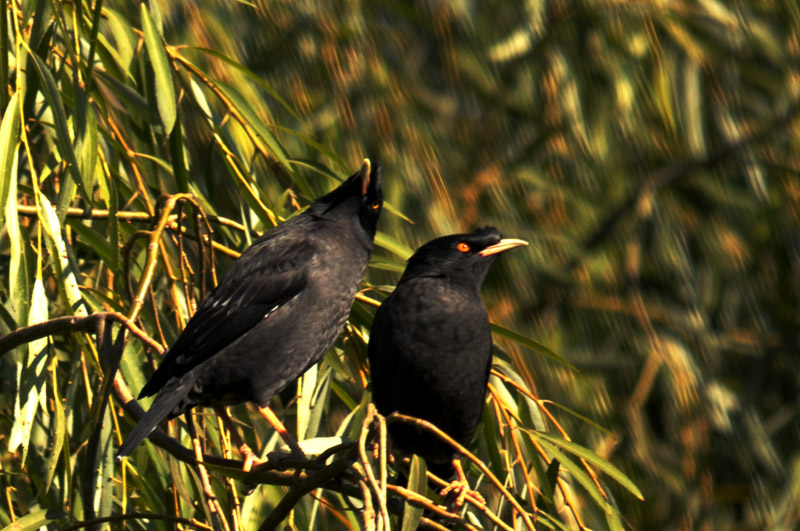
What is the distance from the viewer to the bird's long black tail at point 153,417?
7.26ft

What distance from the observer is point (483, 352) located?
117 inches

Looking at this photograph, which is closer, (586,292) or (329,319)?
(329,319)

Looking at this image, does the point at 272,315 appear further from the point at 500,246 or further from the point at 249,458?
the point at 500,246

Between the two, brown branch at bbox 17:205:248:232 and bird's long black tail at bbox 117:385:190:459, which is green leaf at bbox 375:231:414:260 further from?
bird's long black tail at bbox 117:385:190:459

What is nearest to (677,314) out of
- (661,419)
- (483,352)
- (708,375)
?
(708,375)

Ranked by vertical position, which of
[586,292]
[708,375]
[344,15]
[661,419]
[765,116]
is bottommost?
[661,419]

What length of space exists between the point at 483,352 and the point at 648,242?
234 cm

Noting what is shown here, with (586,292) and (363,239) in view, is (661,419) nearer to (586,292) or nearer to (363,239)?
(586,292)

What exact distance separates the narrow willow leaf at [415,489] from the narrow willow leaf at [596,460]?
0.47 metres

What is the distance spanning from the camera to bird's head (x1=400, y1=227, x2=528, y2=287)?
3.13 metres

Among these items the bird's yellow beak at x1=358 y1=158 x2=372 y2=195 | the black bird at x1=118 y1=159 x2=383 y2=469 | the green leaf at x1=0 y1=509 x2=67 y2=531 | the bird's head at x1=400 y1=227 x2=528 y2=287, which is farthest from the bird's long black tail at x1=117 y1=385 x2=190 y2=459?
the bird's head at x1=400 y1=227 x2=528 y2=287

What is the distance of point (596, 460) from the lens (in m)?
2.44

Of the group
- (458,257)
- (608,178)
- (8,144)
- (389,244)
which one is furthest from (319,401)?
(608,178)

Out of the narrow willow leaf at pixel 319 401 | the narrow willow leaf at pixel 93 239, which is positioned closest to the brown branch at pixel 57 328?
the narrow willow leaf at pixel 93 239
